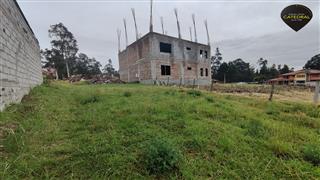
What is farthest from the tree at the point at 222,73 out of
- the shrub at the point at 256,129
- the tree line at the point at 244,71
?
the shrub at the point at 256,129

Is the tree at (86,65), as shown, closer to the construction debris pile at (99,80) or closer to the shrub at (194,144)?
the construction debris pile at (99,80)

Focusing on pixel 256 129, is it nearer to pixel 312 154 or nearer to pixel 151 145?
pixel 312 154

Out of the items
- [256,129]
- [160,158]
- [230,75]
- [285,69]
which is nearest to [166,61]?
[256,129]

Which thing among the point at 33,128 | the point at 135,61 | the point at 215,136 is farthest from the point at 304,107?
the point at 135,61

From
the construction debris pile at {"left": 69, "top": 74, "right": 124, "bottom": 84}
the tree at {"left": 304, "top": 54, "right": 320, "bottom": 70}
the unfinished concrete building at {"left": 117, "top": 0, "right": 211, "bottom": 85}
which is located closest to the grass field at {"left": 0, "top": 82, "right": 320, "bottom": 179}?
the unfinished concrete building at {"left": 117, "top": 0, "right": 211, "bottom": 85}

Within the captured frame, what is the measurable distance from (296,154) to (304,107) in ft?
14.9

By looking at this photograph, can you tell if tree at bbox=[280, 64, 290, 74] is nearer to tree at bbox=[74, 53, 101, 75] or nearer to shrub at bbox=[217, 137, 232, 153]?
tree at bbox=[74, 53, 101, 75]

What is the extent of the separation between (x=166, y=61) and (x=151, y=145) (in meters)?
20.1

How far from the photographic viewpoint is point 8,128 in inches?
147

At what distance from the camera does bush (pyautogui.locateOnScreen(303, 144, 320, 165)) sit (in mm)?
3432

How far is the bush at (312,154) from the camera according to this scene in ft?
11.3

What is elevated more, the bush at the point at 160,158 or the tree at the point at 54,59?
the tree at the point at 54,59

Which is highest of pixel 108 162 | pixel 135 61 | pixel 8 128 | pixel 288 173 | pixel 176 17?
pixel 176 17

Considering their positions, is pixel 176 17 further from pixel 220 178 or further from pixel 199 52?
pixel 220 178
